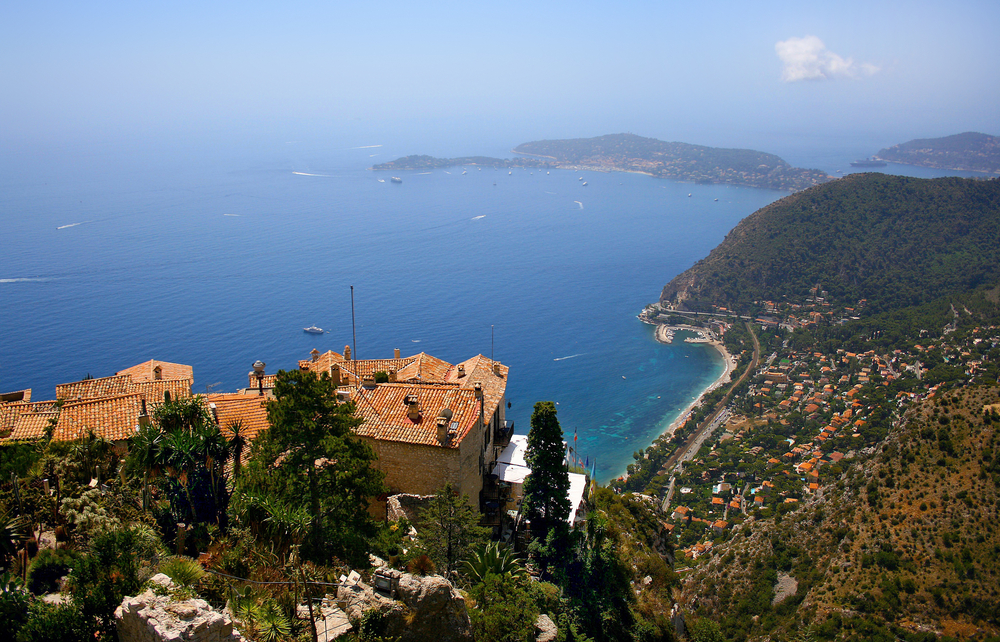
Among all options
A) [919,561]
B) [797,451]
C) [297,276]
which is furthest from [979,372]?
[297,276]

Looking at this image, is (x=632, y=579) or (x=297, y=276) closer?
(x=632, y=579)

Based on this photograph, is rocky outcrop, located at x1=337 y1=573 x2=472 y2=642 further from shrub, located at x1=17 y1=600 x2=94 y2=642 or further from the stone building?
the stone building

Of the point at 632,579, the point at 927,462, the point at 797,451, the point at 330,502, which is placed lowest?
the point at 797,451

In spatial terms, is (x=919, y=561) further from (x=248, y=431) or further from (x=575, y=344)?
(x=575, y=344)

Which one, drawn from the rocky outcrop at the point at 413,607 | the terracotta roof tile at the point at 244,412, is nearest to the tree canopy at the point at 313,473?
the rocky outcrop at the point at 413,607

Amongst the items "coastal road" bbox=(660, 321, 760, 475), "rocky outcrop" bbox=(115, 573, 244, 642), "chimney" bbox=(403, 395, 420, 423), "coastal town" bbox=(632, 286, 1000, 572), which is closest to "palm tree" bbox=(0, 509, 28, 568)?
"rocky outcrop" bbox=(115, 573, 244, 642)

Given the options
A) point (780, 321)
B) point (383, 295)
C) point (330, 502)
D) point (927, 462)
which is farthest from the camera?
point (780, 321)

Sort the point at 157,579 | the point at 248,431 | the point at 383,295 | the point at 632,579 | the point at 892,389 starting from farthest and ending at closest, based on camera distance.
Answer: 1. the point at 383,295
2. the point at 892,389
3. the point at 632,579
4. the point at 248,431
5. the point at 157,579

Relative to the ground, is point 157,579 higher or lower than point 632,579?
higher
